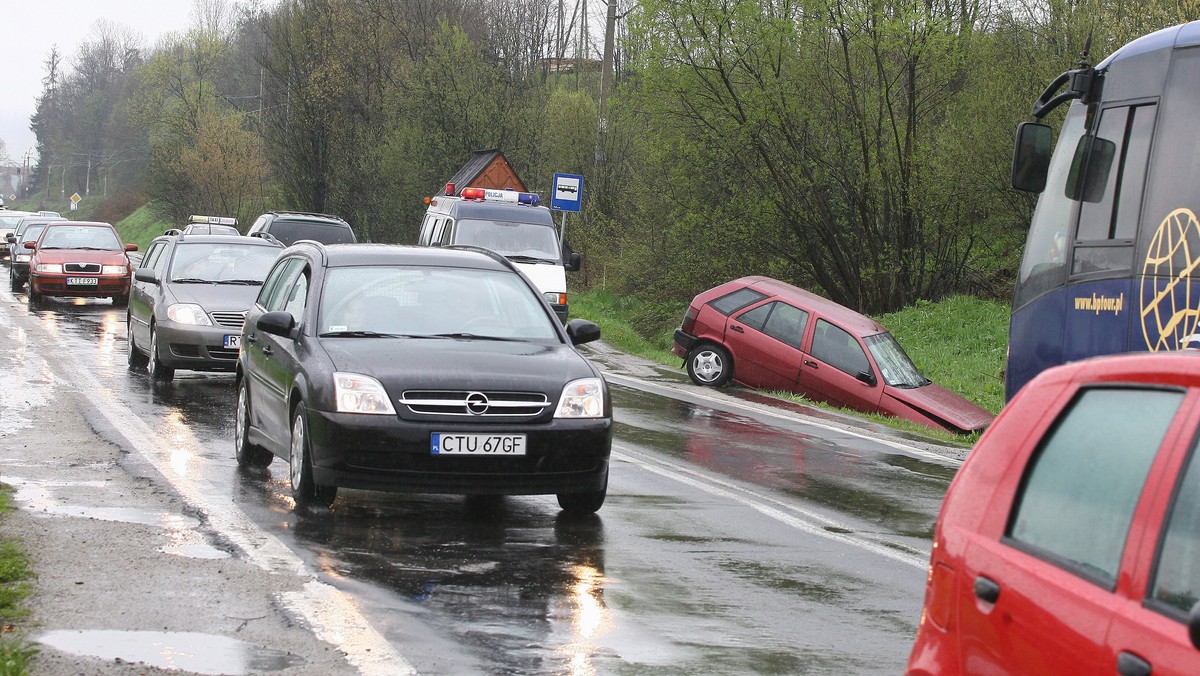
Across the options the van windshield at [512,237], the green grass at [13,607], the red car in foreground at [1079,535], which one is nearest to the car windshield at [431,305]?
the green grass at [13,607]

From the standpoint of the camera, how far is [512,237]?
25.9m

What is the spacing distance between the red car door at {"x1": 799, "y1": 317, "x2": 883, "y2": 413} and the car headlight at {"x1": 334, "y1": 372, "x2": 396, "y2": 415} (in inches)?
418

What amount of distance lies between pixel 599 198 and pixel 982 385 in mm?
17984

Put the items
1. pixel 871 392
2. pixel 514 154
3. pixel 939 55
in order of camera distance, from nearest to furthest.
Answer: pixel 871 392 → pixel 939 55 → pixel 514 154

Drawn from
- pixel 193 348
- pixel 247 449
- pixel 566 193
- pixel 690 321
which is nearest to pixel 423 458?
pixel 247 449

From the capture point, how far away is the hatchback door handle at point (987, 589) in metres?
3.42

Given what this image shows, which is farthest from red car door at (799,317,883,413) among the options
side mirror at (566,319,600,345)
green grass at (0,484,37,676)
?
green grass at (0,484,37,676)

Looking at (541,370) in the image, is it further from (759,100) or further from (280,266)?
(759,100)

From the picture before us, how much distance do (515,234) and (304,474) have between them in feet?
57.9

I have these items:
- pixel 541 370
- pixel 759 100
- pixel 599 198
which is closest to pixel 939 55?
pixel 759 100

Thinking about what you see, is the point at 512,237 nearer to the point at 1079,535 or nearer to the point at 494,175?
the point at 494,175

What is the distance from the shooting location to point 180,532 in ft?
25.6

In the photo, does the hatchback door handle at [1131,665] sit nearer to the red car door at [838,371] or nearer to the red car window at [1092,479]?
the red car window at [1092,479]

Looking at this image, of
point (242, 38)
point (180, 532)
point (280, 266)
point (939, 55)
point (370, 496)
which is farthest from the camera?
point (242, 38)
